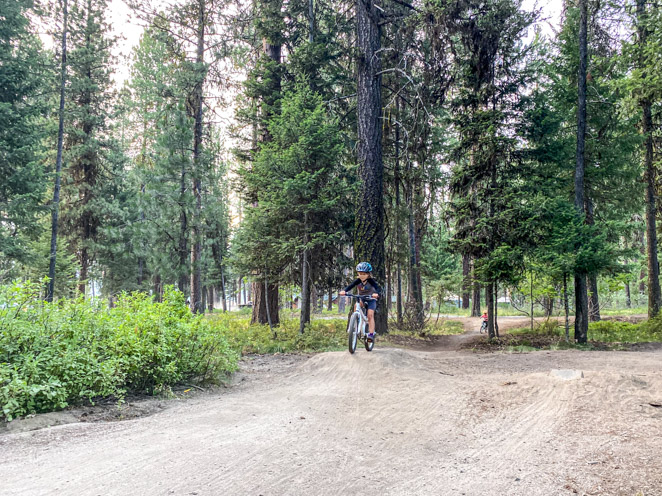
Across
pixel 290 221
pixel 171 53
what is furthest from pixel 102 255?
pixel 290 221

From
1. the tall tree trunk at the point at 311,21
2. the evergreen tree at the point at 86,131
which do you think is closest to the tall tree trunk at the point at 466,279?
the tall tree trunk at the point at 311,21

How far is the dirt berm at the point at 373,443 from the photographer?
9.86 feet

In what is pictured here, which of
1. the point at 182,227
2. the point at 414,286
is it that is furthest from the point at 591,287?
the point at 182,227

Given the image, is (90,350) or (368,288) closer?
(90,350)

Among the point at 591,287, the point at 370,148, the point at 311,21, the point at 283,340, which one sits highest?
the point at 311,21

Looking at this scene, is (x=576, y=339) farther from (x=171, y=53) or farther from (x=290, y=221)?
(x=171, y=53)

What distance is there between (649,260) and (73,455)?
1842cm

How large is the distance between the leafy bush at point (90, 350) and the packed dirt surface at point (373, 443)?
1.69 ft

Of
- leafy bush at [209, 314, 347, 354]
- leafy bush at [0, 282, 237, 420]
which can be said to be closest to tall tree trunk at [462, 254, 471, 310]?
leafy bush at [209, 314, 347, 354]

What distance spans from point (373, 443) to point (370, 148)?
9.14 m

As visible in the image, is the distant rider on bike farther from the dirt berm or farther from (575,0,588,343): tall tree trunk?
(575,0,588,343): tall tree trunk

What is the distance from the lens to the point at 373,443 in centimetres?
393

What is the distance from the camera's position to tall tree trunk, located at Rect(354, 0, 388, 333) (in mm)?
11188

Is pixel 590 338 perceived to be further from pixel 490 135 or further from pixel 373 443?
pixel 373 443
